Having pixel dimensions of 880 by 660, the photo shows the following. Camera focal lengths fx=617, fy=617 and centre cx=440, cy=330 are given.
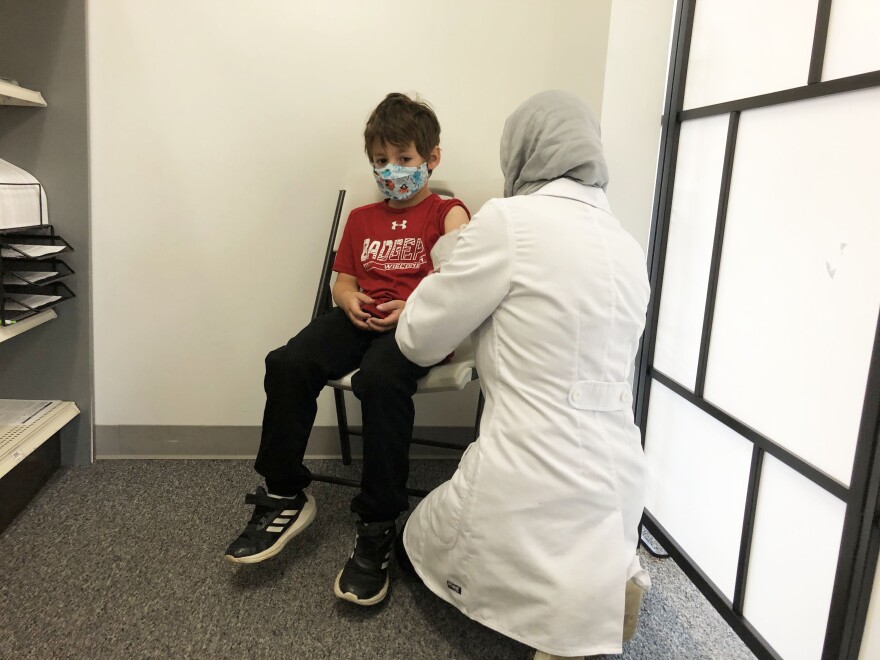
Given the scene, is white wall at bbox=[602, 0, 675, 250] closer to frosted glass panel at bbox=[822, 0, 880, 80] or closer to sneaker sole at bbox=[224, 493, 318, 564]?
frosted glass panel at bbox=[822, 0, 880, 80]

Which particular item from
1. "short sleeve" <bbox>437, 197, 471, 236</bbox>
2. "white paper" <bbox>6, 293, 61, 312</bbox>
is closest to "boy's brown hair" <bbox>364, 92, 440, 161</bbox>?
"short sleeve" <bbox>437, 197, 471, 236</bbox>

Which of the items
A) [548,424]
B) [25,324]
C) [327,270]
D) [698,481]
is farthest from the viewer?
[327,270]

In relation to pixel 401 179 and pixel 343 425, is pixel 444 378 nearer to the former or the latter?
pixel 401 179

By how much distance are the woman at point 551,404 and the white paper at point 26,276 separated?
1.14 m

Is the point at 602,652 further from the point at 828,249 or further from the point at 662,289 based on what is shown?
the point at 662,289

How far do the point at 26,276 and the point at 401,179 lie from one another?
1036mm

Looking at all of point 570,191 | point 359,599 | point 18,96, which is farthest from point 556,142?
point 18,96

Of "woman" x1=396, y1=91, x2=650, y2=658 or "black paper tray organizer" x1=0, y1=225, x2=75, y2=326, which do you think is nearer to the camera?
"woman" x1=396, y1=91, x2=650, y2=658

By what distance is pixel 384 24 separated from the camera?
178cm

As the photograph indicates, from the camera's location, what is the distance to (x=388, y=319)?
147 centimetres

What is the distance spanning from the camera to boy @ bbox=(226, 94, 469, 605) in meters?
1.29

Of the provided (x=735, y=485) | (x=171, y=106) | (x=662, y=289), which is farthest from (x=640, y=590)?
(x=171, y=106)

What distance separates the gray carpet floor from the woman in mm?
185

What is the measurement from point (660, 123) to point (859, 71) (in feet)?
2.26
